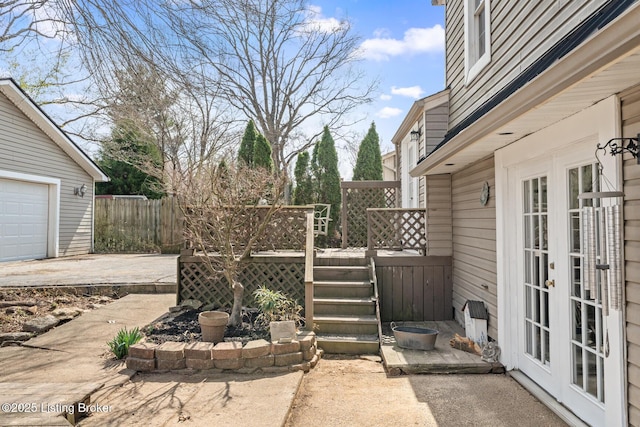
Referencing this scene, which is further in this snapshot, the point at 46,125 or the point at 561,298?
the point at 46,125

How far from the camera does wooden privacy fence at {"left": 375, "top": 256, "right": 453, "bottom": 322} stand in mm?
6238

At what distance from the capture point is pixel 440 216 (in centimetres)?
626

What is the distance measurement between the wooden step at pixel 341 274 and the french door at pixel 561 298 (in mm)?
2377

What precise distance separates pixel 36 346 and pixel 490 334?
5.02 m

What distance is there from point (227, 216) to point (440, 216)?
3.12 meters

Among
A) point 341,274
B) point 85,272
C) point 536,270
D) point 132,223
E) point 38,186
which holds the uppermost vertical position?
point 38,186

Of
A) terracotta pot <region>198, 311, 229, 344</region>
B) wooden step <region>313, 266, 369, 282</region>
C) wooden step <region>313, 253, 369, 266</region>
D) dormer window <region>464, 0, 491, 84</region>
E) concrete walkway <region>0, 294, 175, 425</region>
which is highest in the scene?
dormer window <region>464, 0, 491, 84</region>

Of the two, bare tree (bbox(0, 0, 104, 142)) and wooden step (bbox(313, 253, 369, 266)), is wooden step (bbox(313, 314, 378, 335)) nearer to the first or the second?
wooden step (bbox(313, 253, 369, 266))

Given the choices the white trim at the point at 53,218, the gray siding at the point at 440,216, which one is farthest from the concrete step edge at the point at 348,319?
the white trim at the point at 53,218

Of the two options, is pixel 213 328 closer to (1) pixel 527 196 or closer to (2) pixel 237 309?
(2) pixel 237 309

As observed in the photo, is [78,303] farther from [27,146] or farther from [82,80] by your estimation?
[27,146]

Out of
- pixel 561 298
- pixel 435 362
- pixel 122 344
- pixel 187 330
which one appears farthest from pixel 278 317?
pixel 561 298

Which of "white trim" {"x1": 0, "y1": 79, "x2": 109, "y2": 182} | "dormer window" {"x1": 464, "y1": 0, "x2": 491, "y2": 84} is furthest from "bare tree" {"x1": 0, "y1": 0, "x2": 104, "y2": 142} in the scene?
"white trim" {"x1": 0, "y1": 79, "x2": 109, "y2": 182}

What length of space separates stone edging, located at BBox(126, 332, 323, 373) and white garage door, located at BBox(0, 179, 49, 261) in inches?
317
